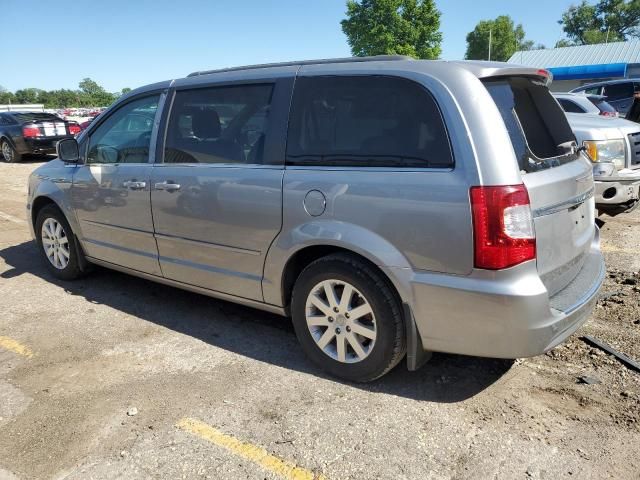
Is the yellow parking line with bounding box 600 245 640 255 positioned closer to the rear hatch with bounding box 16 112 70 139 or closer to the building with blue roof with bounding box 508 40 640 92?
the rear hatch with bounding box 16 112 70 139

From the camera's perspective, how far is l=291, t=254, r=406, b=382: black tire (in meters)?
2.91

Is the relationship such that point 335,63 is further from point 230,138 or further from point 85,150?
point 85,150

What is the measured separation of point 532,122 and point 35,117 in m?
16.6

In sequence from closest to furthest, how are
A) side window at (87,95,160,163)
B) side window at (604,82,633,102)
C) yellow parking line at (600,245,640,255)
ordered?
side window at (87,95,160,163) < yellow parking line at (600,245,640,255) < side window at (604,82,633,102)

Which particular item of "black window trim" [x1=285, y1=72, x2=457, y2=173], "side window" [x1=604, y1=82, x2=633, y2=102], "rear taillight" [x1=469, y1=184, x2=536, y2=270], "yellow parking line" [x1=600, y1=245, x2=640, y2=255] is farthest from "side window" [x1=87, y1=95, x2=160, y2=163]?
"side window" [x1=604, y1=82, x2=633, y2=102]

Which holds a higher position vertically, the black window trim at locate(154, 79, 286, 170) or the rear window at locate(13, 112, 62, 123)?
the rear window at locate(13, 112, 62, 123)

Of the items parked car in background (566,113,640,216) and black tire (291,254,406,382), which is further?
parked car in background (566,113,640,216)

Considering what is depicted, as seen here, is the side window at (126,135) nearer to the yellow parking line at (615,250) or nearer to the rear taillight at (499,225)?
the rear taillight at (499,225)

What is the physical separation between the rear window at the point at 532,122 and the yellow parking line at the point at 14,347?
3.43 m

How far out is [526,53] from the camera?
46.6 meters

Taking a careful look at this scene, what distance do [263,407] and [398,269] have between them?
1.08 metres

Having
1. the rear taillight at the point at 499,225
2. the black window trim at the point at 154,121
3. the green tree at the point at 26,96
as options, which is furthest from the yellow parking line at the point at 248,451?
the green tree at the point at 26,96

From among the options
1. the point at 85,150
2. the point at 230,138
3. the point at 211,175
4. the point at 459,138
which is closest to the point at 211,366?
the point at 211,175

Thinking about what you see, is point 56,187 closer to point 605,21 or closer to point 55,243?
point 55,243
